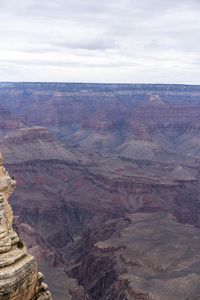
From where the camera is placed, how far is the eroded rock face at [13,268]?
16.2 metres

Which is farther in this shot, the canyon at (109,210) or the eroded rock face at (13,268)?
the canyon at (109,210)

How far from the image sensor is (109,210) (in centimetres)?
10956

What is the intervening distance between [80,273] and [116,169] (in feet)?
189

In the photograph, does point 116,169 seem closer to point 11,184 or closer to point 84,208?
point 84,208

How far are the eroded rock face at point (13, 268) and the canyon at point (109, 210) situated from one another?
38.8 m

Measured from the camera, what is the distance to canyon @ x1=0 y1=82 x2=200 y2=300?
2557 inches

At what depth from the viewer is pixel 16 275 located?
16438 mm

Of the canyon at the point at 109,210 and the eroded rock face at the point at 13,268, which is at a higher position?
the eroded rock face at the point at 13,268

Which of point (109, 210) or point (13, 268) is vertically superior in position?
point (13, 268)

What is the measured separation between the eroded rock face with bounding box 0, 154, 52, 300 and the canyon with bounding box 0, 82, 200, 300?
1527 inches

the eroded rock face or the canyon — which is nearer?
the eroded rock face

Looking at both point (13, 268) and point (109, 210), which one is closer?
point (13, 268)

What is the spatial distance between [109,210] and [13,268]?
307 ft

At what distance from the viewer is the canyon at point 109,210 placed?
64938 millimetres
